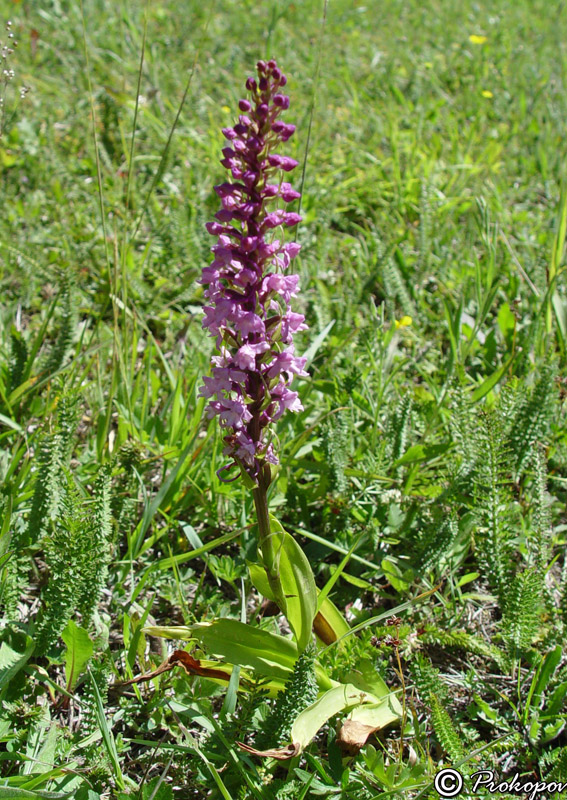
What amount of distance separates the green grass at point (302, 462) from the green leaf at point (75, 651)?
2.0 inches

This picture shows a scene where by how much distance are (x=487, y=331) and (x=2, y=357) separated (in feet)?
Answer: 8.76

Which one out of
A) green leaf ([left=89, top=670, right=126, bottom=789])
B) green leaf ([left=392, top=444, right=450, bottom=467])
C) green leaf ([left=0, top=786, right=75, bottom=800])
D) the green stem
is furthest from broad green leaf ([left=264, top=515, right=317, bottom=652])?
green leaf ([left=392, top=444, right=450, bottom=467])

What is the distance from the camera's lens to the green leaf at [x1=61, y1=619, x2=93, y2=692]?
1.94m

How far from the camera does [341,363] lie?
349cm

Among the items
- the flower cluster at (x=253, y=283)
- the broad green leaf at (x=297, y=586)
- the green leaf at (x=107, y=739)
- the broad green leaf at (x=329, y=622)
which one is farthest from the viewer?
the broad green leaf at (x=329, y=622)

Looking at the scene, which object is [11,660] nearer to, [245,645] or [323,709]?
[245,645]

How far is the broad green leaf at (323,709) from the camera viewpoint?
1809 mm

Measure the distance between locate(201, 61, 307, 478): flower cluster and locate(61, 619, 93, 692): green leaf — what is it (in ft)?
2.40

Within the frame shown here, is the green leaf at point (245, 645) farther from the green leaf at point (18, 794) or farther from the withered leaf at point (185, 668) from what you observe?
the green leaf at point (18, 794)

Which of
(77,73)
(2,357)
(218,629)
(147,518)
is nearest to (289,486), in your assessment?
(147,518)

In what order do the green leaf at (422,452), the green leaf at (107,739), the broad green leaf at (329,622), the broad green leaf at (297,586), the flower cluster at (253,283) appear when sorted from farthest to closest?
the green leaf at (422,452), the broad green leaf at (329,622), the broad green leaf at (297,586), the green leaf at (107,739), the flower cluster at (253,283)

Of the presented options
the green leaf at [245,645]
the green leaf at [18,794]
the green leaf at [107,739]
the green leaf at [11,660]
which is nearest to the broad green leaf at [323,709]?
the green leaf at [245,645]

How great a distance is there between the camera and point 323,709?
74.5 inches

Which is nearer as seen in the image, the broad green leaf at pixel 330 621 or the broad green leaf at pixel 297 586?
the broad green leaf at pixel 297 586
